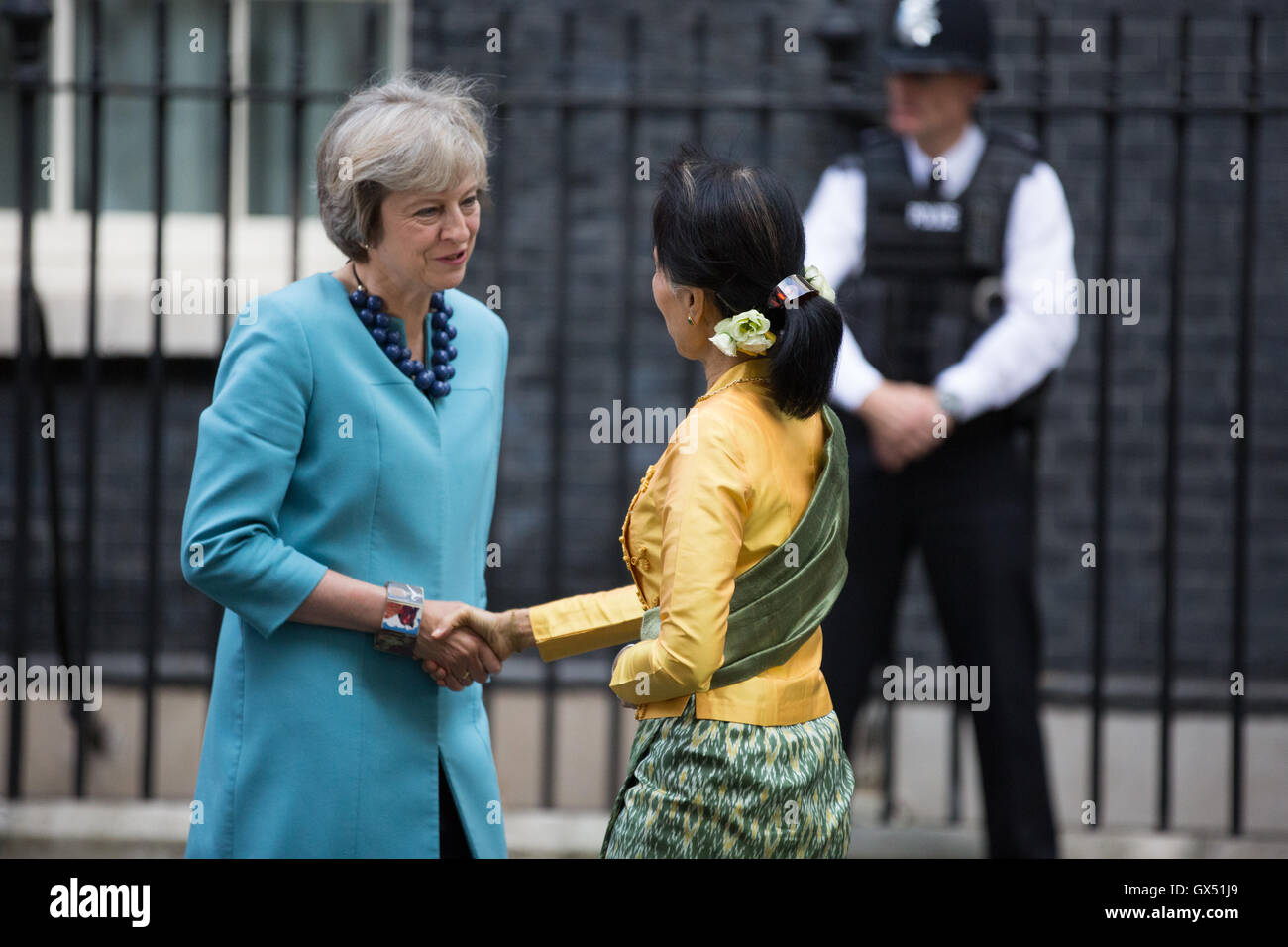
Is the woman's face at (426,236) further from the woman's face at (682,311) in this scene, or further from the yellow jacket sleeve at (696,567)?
the yellow jacket sleeve at (696,567)

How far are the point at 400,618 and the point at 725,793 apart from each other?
0.62 metres

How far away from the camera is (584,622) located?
7.52 ft

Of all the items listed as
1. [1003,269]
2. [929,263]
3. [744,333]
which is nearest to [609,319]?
[929,263]

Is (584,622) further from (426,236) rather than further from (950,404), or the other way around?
(950,404)

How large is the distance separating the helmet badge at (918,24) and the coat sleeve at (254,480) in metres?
2.35

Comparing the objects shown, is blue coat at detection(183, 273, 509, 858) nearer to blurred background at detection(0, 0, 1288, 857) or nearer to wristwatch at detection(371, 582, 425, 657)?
wristwatch at detection(371, 582, 425, 657)

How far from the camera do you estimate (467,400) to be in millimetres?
2523

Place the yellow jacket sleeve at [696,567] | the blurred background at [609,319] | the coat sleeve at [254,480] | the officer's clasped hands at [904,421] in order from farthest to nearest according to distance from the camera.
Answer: the blurred background at [609,319]
the officer's clasped hands at [904,421]
the coat sleeve at [254,480]
the yellow jacket sleeve at [696,567]

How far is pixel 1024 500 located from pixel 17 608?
9.98ft

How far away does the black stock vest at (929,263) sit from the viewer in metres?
3.94

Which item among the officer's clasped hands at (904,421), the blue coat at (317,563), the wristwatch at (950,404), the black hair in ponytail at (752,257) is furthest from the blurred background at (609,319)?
the black hair in ponytail at (752,257)

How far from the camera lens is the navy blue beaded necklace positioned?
2.42 metres
